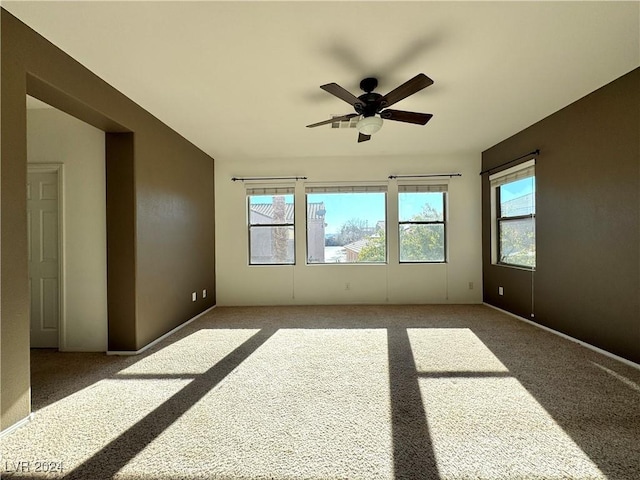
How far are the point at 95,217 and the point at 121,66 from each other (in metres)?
1.48

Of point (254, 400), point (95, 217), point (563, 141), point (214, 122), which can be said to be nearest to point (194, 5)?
point (214, 122)

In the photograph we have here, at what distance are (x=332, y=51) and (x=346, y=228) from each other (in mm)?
3302

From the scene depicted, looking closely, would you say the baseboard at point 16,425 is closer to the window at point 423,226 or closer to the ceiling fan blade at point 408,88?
the ceiling fan blade at point 408,88

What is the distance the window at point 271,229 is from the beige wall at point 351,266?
0.13m

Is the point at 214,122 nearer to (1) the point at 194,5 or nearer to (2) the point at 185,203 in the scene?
(2) the point at 185,203

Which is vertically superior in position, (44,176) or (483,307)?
(44,176)

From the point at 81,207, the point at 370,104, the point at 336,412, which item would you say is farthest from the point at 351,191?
the point at 336,412

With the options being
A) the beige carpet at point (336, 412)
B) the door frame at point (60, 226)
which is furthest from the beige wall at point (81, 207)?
the beige carpet at point (336, 412)

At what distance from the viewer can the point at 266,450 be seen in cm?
166

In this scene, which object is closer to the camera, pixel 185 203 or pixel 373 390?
pixel 373 390

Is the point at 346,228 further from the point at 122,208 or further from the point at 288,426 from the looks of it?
the point at 288,426

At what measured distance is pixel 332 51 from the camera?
2.25 meters

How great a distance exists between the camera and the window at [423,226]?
206 inches

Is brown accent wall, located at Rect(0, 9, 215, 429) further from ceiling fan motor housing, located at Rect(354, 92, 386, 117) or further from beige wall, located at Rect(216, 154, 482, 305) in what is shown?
ceiling fan motor housing, located at Rect(354, 92, 386, 117)
